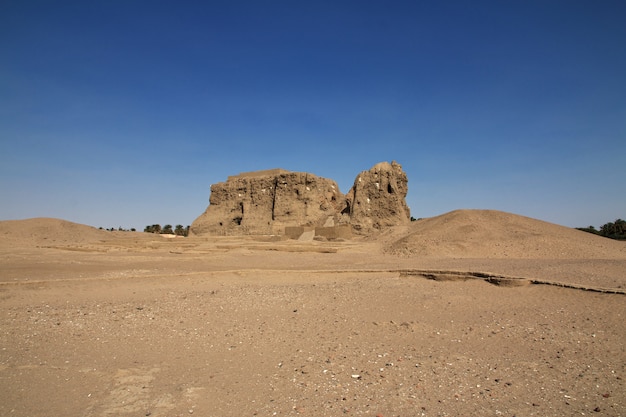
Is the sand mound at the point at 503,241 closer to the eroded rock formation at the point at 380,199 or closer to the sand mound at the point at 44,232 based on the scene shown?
the eroded rock formation at the point at 380,199

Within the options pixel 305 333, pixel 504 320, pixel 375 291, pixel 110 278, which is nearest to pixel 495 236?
pixel 375 291

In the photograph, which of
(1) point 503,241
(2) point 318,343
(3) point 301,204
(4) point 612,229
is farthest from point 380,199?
(2) point 318,343

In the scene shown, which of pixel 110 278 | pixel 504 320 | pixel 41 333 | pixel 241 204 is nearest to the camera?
pixel 41 333

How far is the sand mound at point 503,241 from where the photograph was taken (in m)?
14.1

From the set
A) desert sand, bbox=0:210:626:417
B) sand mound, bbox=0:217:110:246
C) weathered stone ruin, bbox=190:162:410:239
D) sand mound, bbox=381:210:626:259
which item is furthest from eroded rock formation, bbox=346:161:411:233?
sand mound, bbox=0:217:110:246

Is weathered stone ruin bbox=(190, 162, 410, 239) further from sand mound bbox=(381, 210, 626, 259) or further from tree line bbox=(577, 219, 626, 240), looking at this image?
tree line bbox=(577, 219, 626, 240)

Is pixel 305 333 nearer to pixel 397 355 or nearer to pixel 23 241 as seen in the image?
pixel 397 355

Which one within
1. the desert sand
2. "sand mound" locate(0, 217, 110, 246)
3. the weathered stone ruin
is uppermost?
the weathered stone ruin

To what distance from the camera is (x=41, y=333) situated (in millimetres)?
5426

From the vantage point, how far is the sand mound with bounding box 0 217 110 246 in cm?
2826

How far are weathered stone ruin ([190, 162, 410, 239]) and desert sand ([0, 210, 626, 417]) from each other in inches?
696

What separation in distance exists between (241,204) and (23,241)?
1738 cm

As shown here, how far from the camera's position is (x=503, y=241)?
15.7m

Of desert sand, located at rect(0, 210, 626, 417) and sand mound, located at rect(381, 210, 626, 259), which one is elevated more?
sand mound, located at rect(381, 210, 626, 259)
